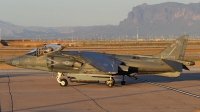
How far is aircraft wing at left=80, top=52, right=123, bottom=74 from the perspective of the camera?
22031 mm

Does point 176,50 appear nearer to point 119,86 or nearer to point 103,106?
point 119,86

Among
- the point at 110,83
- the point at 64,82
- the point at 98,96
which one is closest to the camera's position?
the point at 98,96

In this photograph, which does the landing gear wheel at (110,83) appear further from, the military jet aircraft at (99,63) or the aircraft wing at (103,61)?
the aircraft wing at (103,61)

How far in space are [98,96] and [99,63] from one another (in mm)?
3321

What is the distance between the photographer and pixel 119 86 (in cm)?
2350

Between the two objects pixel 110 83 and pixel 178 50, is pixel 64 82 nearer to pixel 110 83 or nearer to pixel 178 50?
pixel 110 83

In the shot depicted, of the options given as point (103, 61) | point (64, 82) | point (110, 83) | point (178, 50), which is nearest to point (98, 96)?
point (110, 83)

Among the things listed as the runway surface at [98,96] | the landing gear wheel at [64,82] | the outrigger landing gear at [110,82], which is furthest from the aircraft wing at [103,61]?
the landing gear wheel at [64,82]

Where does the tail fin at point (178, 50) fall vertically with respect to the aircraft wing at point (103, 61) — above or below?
above

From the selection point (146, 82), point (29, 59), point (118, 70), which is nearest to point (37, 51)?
point (29, 59)

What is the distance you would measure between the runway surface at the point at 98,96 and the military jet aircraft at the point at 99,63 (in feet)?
2.38

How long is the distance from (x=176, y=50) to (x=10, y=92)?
937 cm

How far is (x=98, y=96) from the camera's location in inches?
765

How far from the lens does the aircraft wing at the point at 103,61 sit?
2203 centimetres
